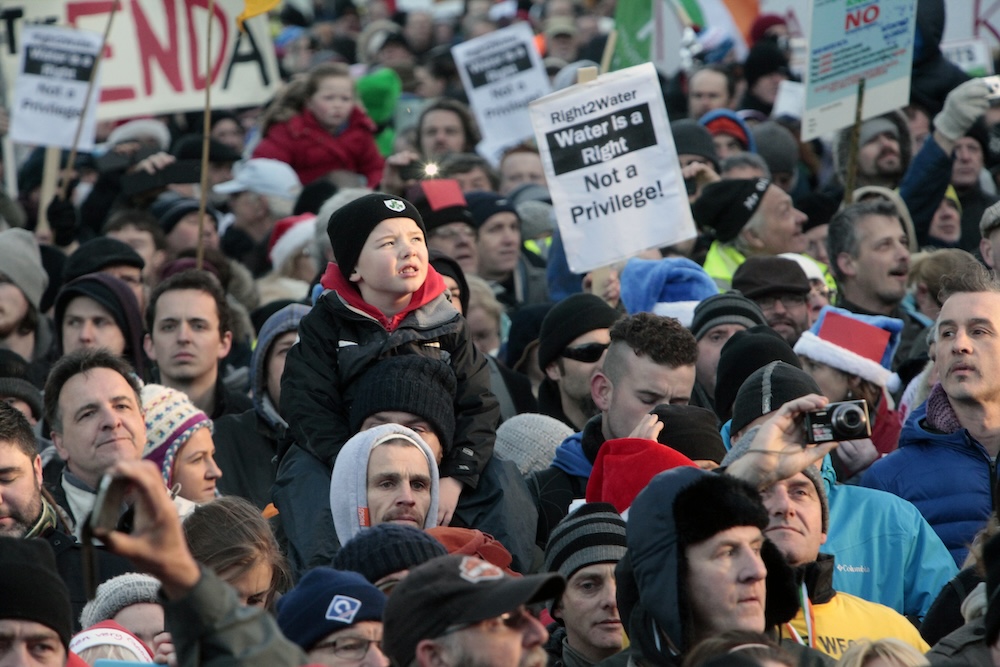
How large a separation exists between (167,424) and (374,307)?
4.11 ft

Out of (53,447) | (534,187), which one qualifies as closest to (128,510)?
(53,447)

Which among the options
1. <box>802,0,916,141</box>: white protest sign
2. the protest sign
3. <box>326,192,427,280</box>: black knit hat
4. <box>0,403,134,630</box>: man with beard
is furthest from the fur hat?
the protest sign

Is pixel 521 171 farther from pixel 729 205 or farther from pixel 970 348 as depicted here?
pixel 970 348

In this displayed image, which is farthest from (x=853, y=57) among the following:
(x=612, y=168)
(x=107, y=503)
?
(x=107, y=503)

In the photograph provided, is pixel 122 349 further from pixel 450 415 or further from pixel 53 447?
pixel 450 415

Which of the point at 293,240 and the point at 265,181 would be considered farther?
the point at 265,181

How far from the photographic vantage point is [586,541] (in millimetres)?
5777

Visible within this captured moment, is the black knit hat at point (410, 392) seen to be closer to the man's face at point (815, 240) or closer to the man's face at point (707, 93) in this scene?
the man's face at point (815, 240)

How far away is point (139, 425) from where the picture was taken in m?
7.09

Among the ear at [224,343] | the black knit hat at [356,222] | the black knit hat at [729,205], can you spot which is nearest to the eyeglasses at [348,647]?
the black knit hat at [356,222]

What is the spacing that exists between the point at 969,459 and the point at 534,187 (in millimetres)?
5851

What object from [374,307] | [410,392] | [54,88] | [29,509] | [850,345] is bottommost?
[850,345]

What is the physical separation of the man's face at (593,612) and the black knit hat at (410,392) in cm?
83

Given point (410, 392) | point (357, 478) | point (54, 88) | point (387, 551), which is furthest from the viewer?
point (54, 88)
